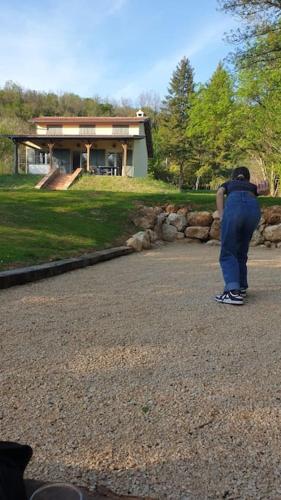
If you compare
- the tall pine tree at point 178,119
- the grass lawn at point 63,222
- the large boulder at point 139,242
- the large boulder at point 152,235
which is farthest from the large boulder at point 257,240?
the tall pine tree at point 178,119

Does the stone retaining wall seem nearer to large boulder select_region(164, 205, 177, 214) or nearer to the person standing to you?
large boulder select_region(164, 205, 177, 214)

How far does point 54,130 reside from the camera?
3631 centimetres

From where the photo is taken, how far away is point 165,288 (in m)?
5.32

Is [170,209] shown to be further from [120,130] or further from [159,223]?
[120,130]

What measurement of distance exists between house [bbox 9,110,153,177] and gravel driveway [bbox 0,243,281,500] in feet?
98.1

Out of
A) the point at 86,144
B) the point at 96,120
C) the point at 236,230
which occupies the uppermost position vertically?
the point at 96,120

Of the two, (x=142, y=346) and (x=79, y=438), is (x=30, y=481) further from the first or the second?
(x=142, y=346)

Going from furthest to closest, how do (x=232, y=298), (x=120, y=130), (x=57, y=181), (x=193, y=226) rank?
(x=120, y=130), (x=57, y=181), (x=193, y=226), (x=232, y=298)

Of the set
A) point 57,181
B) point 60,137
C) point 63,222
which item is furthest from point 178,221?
point 60,137

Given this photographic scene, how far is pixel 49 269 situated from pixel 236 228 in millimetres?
2451

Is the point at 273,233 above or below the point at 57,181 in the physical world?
below

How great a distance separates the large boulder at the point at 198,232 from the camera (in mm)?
11367

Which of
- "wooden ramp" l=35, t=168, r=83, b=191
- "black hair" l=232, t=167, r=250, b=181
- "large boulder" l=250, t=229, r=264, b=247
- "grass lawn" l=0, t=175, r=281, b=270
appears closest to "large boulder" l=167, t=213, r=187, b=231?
"grass lawn" l=0, t=175, r=281, b=270

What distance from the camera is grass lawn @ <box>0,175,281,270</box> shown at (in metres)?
6.82
